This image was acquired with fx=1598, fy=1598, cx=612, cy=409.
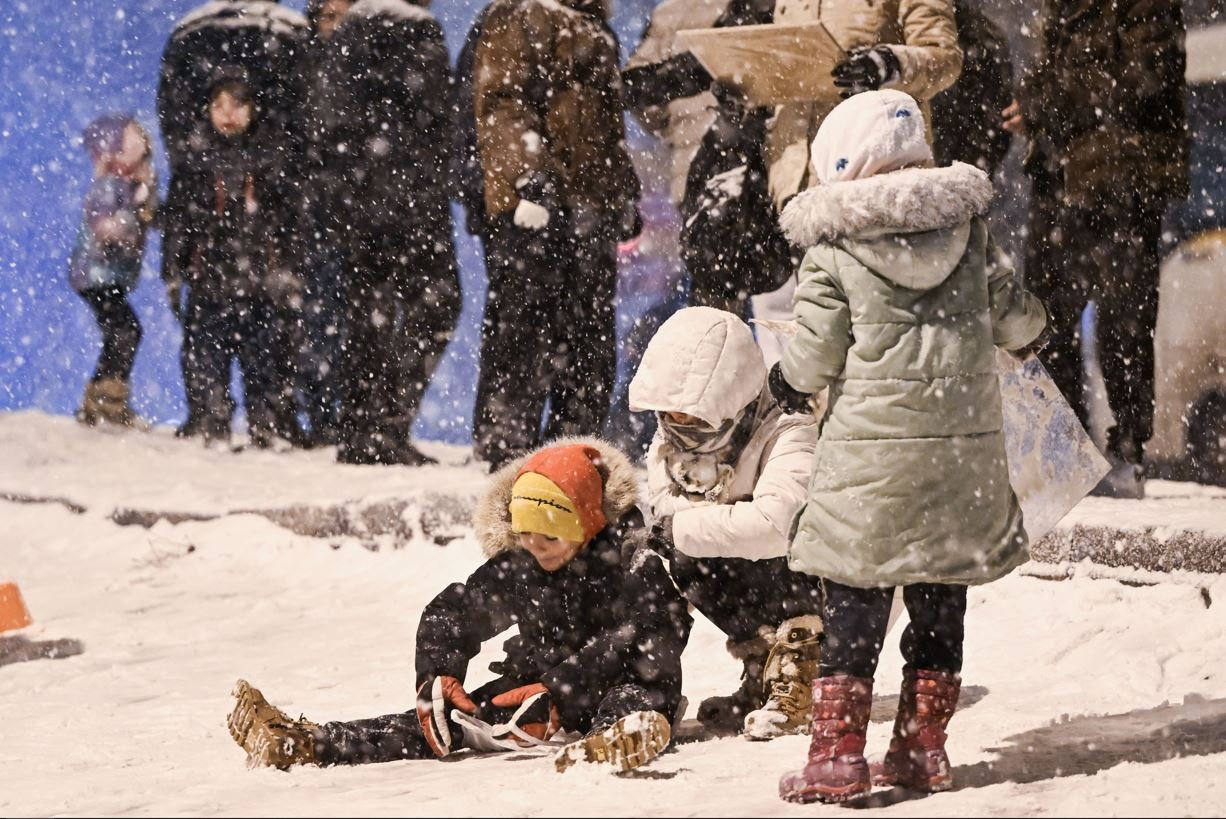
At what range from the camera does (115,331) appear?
31.9 feet

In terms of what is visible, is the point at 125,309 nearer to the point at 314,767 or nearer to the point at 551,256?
the point at 551,256

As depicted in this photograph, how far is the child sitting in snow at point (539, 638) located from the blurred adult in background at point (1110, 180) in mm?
2598

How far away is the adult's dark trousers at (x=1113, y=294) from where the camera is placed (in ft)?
19.5

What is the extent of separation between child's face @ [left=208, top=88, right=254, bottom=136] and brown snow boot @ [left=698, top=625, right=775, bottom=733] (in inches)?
230

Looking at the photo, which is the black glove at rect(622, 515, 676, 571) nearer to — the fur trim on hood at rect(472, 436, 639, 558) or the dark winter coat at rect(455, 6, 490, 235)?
the fur trim on hood at rect(472, 436, 639, 558)

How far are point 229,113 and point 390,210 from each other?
150 centimetres

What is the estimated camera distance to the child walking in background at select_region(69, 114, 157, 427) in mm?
9477

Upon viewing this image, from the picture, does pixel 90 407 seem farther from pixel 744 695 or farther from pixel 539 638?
pixel 744 695

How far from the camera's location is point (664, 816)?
288 cm

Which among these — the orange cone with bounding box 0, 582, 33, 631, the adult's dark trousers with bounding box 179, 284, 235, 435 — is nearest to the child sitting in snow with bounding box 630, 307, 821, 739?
the orange cone with bounding box 0, 582, 33, 631

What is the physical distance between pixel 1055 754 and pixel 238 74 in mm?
6729

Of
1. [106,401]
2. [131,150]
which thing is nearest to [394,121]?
[131,150]

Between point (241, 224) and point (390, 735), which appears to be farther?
point (241, 224)

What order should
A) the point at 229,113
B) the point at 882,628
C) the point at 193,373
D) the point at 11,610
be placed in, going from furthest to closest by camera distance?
the point at 193,373 → the point at 229,113 → the point at 11,610 → the point at 882,628
